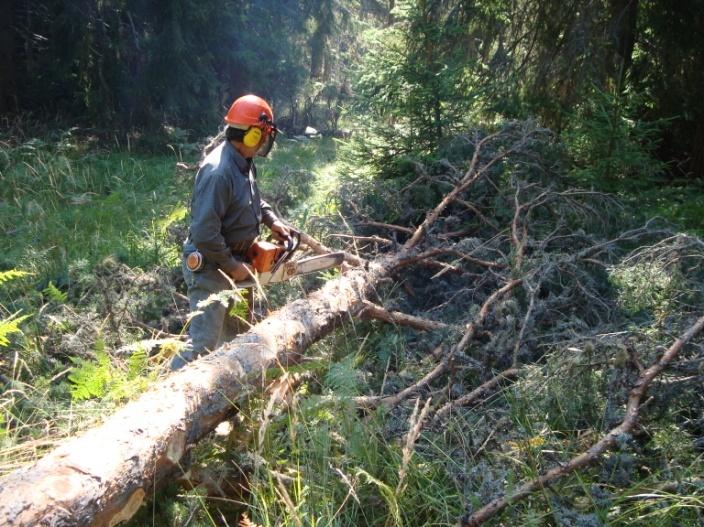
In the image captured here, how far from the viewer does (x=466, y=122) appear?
260 inches

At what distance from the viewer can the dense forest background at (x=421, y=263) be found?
2398mm

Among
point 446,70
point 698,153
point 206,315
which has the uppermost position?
point 446,70

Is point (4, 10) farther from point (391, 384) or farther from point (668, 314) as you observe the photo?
point (668, 314)

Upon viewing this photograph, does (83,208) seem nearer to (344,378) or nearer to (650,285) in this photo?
(344,378)

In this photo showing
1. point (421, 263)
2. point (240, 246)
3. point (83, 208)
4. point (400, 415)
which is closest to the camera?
point (400, 415)

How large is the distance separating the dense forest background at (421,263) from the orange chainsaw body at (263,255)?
2.07ft

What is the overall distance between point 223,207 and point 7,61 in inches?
388

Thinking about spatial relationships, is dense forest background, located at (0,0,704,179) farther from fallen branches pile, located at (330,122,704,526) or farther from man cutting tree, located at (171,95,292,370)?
man cutting tree, located at (171,95,292,370)

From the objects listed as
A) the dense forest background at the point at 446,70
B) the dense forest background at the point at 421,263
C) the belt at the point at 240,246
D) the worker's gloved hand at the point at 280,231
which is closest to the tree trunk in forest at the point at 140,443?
the dense forest background at the point at 421,263

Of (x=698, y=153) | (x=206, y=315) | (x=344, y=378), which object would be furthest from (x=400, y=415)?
(x=698, y=153)

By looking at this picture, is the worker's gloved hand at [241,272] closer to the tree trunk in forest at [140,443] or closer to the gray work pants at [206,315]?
the gray work pants at [206,315]

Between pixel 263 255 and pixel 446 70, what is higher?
pixel 446 70

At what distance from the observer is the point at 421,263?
502 cm

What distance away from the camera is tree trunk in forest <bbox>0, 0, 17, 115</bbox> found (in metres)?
10.6
